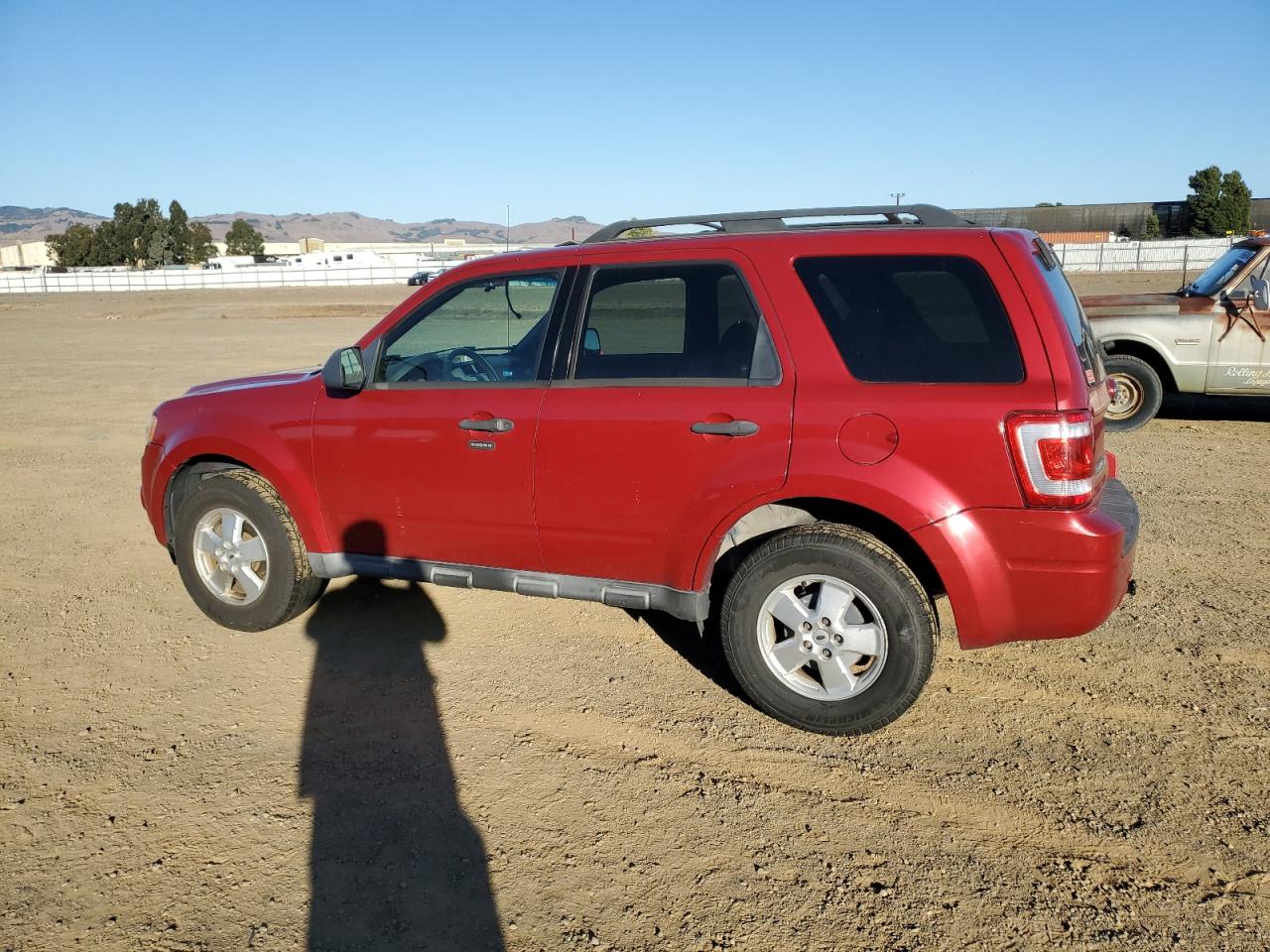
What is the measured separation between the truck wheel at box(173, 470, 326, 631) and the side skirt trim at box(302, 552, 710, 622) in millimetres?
153

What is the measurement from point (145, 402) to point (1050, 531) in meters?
12.0

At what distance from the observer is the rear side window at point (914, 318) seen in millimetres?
3510

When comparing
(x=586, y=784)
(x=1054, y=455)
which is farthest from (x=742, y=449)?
(x=586, y=784)

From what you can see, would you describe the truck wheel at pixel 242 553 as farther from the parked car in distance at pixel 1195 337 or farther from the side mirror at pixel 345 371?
the parked car in distance at pixel 1195 337

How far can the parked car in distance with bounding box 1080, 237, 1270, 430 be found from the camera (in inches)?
356

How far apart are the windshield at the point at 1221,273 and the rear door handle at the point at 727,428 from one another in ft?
25.4

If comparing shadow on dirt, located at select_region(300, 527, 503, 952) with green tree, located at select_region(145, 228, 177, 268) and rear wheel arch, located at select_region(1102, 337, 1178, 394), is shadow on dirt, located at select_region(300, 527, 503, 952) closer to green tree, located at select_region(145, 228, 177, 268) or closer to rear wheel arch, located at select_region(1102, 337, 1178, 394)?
rear wheel arch, located at select_region(1102, 337, 1178, 394)

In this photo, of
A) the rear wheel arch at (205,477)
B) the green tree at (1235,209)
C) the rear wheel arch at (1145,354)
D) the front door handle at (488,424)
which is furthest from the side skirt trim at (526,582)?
the green tree at (1235,209)

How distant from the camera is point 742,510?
3787mm

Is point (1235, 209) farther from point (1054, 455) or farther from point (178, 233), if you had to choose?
point (178, 233)

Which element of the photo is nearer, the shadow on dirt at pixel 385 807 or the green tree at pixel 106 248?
the shadow on dirt at pixel 385 807

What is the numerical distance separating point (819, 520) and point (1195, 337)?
23.9ft

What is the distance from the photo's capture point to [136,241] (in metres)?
107

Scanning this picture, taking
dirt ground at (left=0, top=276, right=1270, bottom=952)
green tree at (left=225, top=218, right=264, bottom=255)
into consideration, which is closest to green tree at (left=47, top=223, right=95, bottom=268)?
green tree at (left=225, top=218, right=264, bottom=255)
